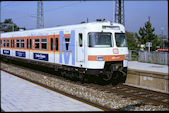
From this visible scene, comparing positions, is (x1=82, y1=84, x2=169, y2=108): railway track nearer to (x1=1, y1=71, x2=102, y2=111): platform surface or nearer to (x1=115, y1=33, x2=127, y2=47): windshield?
(x1=115, y1=33, x2=127, y2=47): windshield

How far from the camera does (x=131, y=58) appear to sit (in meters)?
26.1

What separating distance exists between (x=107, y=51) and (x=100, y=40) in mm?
645

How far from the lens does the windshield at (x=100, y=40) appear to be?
11.1 metres

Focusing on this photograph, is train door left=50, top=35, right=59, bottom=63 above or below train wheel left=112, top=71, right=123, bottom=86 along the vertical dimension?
above

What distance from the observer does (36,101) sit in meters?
7.94

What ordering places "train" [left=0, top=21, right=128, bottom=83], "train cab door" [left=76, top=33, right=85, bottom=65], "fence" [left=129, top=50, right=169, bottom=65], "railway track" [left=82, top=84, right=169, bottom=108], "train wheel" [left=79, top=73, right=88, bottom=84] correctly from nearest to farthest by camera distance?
1. "railway track" [left=82, top=84, right=169, bottom=108]
2. "train" [left=0, top=21, right=128, bottom=83]
3. "train cab door" [left=76, top=33, right=85, bottom=65]
4. "train wheel" [left=79, top=73, right=88, bottom=84]
5. "fence" [left=129, top=50, right=169, bottom=65]

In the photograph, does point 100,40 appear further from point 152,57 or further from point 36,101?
point 152,57

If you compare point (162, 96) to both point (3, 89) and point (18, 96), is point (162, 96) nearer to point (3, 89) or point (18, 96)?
point (18, 96)

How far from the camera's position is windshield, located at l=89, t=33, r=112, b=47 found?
36.4 ft

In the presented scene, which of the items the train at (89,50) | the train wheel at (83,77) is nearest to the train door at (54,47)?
the train at (89,50)

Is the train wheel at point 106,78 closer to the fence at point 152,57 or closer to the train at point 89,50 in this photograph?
the train at point 89,50

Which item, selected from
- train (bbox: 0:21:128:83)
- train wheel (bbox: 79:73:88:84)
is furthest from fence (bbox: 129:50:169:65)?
train wheel (bbox: 79:73:88:84)

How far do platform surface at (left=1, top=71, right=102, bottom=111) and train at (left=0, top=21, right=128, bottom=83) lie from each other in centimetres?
251

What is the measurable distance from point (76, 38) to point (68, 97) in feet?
13.6
